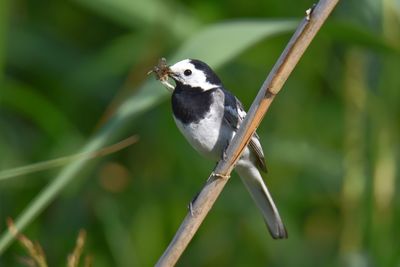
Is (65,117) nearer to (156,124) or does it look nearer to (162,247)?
(156,124)

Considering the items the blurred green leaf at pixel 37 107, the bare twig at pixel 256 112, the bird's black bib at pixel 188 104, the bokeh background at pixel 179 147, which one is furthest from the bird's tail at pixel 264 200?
the blurred green leaf at pixel 37 107

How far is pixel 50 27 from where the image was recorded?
4363mm

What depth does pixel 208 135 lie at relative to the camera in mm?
2635

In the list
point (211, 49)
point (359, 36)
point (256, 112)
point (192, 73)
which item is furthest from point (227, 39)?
point (256, 112)

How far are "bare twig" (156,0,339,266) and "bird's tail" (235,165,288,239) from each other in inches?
28.7

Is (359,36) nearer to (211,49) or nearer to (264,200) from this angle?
(211,49)

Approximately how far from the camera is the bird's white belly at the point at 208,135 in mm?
2611

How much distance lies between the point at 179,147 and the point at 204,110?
1.13 m

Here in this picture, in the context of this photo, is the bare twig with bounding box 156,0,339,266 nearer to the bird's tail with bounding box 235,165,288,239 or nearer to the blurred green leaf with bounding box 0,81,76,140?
the bird's tail with bounding box 235,165,288,239

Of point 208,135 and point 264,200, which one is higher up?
point 208,135

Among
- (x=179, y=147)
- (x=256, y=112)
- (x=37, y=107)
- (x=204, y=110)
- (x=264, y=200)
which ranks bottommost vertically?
(x=179, y=147)

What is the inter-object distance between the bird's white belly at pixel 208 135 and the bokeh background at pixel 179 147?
2.57 ft

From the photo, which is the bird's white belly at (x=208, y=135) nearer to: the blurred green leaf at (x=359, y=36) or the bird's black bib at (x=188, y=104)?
the bird's black bib at (x=188, y=104)

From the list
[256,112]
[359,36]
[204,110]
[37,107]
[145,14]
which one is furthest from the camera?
[145,14]
